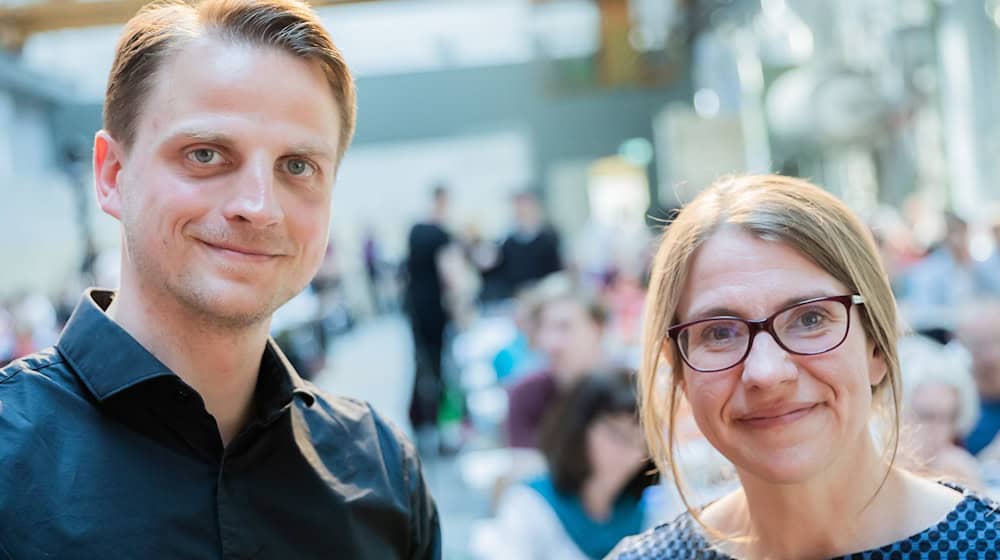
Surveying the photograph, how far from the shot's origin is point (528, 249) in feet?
29.7

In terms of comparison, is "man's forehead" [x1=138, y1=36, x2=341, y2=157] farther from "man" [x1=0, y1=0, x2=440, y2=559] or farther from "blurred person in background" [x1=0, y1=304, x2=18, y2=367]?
"blurred person in background" [x1=0, y1=304, x2=18, y2=367]

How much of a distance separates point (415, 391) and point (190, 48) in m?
6.07

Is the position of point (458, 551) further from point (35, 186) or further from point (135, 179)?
point (35, 186)

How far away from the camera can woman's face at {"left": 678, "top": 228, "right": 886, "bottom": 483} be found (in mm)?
1446

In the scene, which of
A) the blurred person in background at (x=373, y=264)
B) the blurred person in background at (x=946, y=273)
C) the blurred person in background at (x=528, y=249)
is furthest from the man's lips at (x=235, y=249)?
the blurred person in background at (x=373, y=264)

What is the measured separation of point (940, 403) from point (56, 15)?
12727 mm

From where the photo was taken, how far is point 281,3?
5.09 ft

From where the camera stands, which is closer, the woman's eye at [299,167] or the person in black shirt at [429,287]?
the woman's eye at [299,167]

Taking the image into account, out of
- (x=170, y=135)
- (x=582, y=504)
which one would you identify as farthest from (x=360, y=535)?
(x=582, y=504)

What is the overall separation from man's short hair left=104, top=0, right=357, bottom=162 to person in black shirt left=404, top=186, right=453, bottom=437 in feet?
19.6

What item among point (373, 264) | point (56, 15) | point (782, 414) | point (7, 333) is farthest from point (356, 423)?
point (373, 264)

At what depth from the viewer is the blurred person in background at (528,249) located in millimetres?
8961

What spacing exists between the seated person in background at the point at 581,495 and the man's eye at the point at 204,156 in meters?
1.97

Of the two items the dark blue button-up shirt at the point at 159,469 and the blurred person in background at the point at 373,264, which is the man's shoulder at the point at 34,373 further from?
the blurred person in background at the point at 373,264
